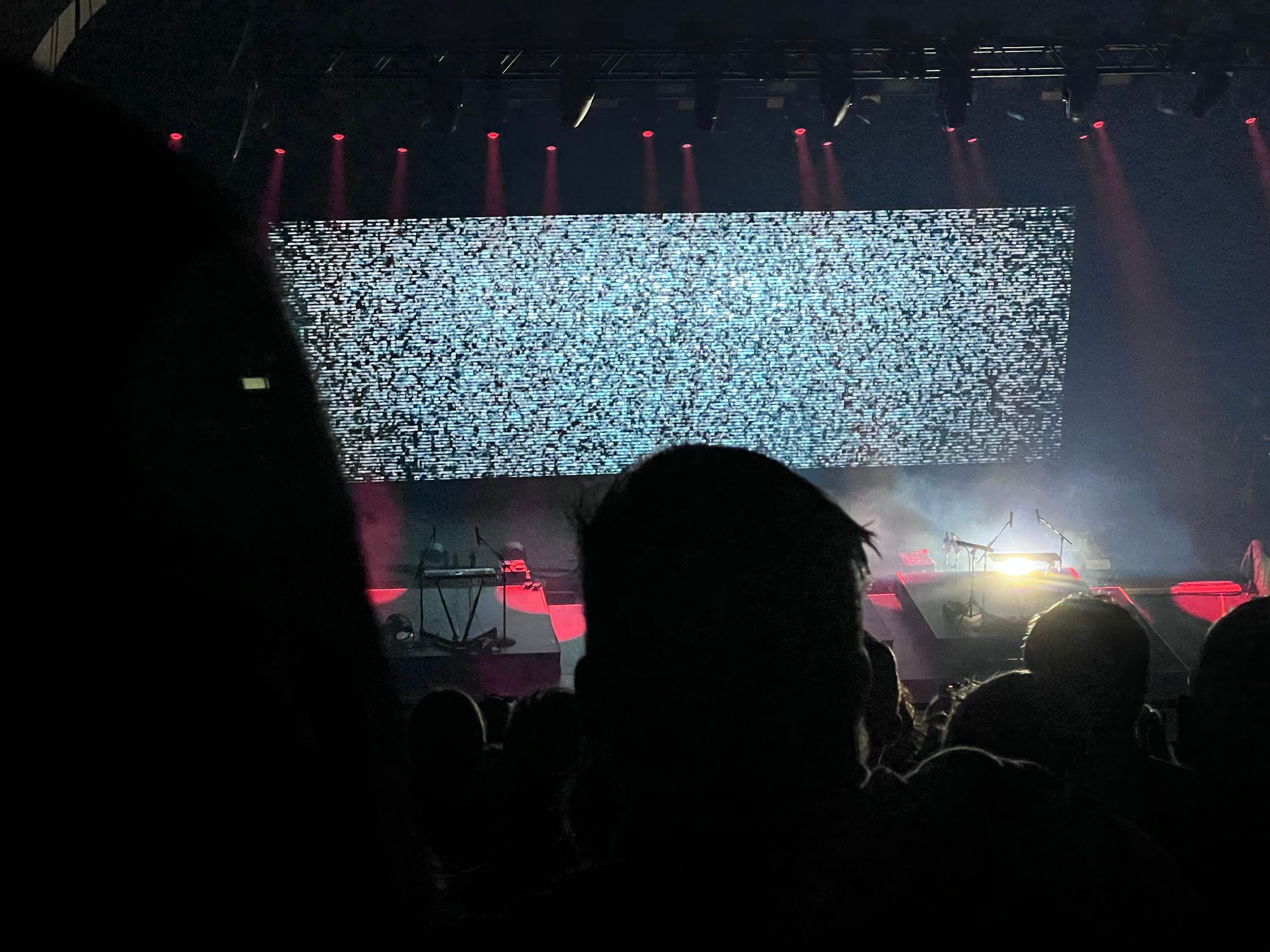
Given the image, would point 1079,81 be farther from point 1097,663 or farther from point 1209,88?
point 1097,663

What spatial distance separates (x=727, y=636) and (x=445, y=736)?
53.9 inches

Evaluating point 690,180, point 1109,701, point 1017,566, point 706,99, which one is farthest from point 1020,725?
point 690,180

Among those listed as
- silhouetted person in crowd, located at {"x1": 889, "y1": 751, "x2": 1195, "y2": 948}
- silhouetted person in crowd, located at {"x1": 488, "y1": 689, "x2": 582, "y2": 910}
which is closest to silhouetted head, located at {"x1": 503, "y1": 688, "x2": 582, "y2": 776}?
silhouetted person in crowd, located at {"x1": 488, "y1": 689, "x2": 582, "y2": 910}

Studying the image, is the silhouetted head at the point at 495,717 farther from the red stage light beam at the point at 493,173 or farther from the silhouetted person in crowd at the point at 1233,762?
the red stage light beam at the point at 493,173

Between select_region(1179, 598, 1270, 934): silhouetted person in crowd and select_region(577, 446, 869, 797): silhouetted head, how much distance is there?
82 centimetres

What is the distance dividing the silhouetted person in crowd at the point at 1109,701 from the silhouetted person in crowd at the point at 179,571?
154 centimetres

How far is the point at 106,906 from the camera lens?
0.14 metres

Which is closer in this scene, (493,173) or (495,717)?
(495,717)

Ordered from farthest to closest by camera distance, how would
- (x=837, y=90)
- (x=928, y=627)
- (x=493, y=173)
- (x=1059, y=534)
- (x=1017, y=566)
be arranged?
(x=1059, y=534), (x=493, y=173), (x=1017, y=566), (x=837, y=90), (x=928, y=627)

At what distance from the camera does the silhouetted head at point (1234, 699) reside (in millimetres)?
1395

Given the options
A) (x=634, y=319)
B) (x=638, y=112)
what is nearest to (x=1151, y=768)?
(x=634, y=319)

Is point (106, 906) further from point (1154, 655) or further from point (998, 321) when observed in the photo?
point (998, 321)

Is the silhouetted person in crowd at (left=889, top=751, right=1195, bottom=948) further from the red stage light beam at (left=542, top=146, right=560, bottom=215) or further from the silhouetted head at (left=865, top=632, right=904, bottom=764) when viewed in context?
the red stage light beam at (left=542, top=146, right=560, bottom=215)

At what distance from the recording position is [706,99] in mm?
→ 5176
